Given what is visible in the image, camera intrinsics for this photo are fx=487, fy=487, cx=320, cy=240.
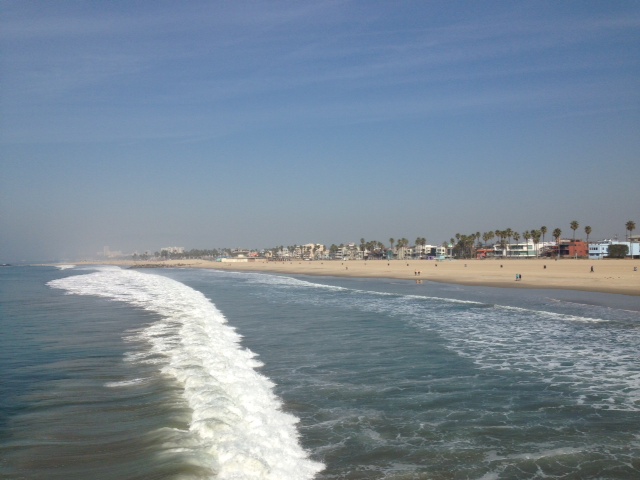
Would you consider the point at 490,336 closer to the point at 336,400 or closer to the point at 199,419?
the point at 336,400

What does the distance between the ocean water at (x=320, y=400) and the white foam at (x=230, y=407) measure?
0.04m

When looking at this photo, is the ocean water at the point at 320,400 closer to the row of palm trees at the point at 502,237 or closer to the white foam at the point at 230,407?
the white foam at the point at 230,407

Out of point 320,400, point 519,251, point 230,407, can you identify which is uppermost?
point 519,251

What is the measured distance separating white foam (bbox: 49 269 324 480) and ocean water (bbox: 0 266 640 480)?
0.15ft

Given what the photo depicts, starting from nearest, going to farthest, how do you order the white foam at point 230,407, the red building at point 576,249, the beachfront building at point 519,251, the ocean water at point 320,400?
the white foam at point 230,407 → the ocean water at point 320,400 → the red building at point 576,249 → the beachfront building at point 519,251

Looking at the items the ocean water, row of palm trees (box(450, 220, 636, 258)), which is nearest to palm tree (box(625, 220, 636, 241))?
row of palm trees (box(450, 220, 636, 258))

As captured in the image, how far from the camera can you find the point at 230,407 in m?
9.95

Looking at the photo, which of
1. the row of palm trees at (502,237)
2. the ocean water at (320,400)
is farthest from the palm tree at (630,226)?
the ocean water at (320,400)

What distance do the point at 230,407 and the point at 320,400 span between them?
2.02 meters

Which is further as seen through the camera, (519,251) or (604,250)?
(519,251)

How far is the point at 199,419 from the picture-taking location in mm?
9211

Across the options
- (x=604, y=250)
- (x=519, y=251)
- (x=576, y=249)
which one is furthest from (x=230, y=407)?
(x=519, y=251)

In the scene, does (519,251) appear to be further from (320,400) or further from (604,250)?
(320,400)

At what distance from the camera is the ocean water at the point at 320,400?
760cm
